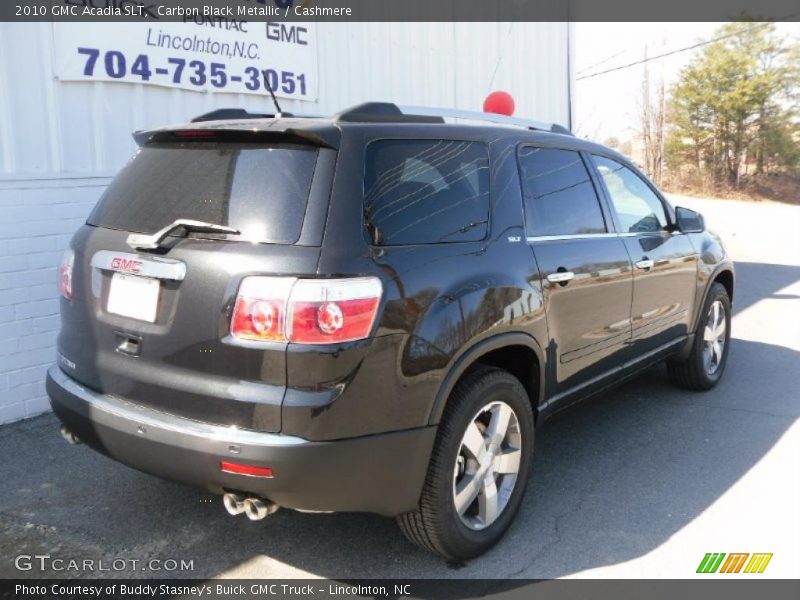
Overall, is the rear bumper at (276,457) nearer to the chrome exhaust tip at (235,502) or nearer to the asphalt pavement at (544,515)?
the chrome exhaust tip at (235,502)

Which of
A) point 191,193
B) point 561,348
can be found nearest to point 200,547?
point 191,193

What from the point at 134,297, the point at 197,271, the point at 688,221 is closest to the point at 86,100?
the point at 134,297

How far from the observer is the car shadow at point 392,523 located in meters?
3.26

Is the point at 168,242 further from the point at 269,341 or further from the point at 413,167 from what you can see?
the point at 413,167

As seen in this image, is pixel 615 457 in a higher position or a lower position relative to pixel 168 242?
lower

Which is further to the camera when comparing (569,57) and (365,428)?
(569,57)

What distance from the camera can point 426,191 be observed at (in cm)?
308

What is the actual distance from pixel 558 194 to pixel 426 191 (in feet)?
3.48

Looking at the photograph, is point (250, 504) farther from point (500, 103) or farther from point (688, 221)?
point (500, 103)

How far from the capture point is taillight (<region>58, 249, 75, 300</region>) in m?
3.23

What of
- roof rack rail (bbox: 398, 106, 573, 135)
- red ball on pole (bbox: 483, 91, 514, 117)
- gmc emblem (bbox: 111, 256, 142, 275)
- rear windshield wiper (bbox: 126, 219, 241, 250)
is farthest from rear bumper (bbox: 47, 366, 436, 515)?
red ball on pole (bbox: 483, 91, 514, 117)

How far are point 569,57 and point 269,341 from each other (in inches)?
367

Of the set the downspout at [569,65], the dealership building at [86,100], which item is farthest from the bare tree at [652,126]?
the dealership building at [86,100]

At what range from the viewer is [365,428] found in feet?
8.75
